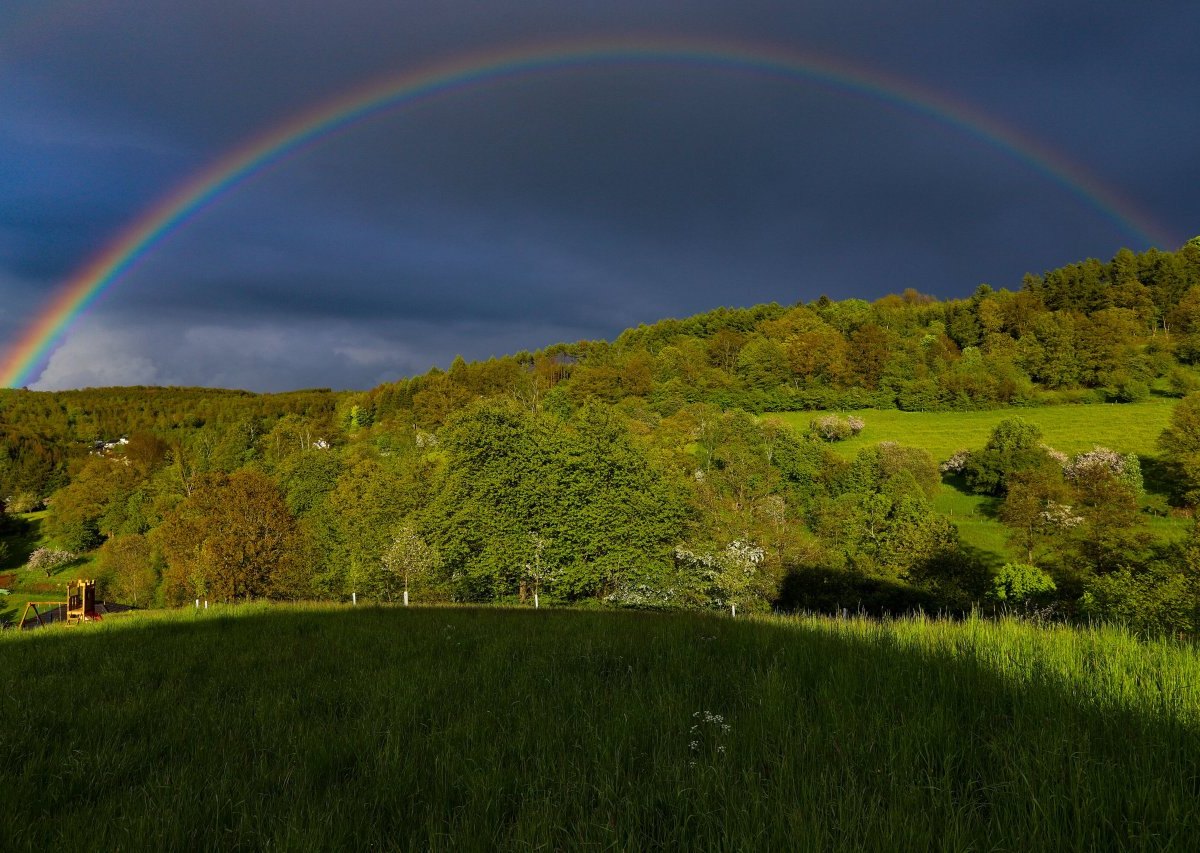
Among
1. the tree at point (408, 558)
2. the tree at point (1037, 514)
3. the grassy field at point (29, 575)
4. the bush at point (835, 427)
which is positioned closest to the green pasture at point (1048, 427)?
the bush at point (835, 427)

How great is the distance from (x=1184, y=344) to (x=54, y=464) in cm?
24437

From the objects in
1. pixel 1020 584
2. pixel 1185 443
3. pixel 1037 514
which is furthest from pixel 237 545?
pixel 1185 443

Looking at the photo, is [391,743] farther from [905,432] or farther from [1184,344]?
[1184,344]

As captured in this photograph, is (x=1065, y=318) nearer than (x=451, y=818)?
No

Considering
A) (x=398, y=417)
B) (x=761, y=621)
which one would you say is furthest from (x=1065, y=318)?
(x=398, y=417)

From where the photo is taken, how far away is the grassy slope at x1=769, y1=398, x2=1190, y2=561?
63.5m

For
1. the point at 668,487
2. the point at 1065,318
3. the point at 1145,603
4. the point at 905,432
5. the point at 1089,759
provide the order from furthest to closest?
the point at 1065,318, the point at 905,432, the point at 668,487, the point at 1145,603, the point at 1089,759

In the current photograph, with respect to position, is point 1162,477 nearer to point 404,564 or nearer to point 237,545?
point 404,564

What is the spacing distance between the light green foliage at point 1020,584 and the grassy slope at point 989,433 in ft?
32.1

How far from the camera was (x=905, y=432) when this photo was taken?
96.4 metres

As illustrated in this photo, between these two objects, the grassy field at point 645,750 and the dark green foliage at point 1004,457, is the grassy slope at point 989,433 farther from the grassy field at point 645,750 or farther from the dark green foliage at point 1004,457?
the grassy field at point 645,750

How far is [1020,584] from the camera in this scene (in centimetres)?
4638

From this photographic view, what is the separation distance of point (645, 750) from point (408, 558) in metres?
47.6

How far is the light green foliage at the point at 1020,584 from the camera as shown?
45.8m
